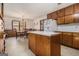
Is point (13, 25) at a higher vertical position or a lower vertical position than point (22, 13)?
lower

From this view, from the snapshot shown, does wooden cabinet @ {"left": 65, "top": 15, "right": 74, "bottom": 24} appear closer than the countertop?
No

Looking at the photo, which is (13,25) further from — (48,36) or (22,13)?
(48,36)

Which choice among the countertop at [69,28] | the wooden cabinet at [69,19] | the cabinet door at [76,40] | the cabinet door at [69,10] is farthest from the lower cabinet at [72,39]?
the cabinet door at [69,10]

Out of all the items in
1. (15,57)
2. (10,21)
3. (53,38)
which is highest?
(10,21)

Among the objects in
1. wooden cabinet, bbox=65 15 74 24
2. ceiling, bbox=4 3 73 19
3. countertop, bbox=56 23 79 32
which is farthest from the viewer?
wooden cabinet, bbox=65 15 74 24

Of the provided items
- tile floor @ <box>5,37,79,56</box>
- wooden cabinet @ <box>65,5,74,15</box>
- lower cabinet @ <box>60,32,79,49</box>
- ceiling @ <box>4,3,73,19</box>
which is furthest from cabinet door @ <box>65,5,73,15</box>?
tile floor @ <box>5,37,79,56</box>

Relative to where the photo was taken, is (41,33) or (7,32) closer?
(7,32)

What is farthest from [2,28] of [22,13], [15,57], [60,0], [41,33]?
[60,0]

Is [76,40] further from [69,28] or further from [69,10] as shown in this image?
[69,10]

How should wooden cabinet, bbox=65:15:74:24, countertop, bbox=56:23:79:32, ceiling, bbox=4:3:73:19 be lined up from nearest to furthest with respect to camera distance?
ceiling, bbox=4:3:73:19
countertop, bbox=56:23:79:32
wooden cabinet, bbox=65:15:74:24

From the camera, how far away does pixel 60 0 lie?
7.54 feet

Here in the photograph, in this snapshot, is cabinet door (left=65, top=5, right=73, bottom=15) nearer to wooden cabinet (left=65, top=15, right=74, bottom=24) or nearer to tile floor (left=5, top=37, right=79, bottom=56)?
wooden cabinet (left=65, top=15, right=74, bottom=24)

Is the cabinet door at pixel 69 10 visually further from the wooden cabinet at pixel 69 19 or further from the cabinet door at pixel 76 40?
the cabinet door at pixel 76 40

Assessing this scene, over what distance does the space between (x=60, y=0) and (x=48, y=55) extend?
3.80ft
